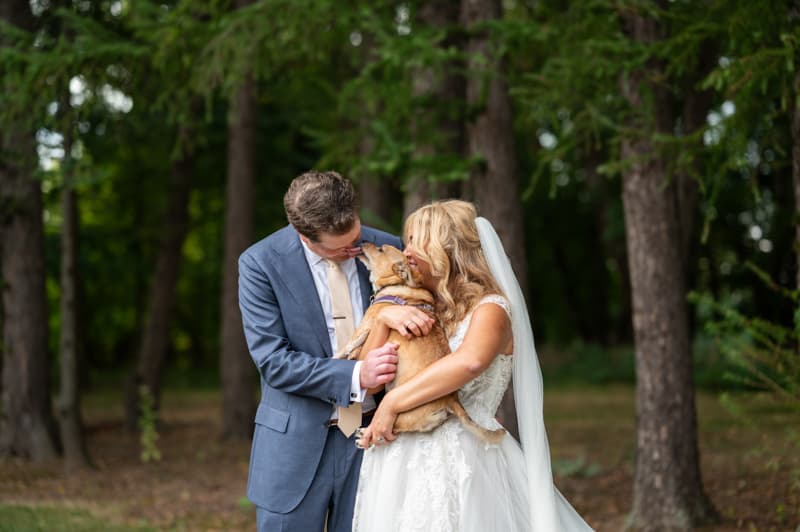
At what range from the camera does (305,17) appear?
26.4 feet

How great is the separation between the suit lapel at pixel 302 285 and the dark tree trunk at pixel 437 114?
383 cm

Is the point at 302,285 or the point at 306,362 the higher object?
the point at 302,285

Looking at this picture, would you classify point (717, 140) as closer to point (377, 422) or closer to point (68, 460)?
point (377, 422)

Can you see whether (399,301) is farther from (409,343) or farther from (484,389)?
(484,389)

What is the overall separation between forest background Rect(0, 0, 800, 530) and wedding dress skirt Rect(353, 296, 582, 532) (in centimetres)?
248

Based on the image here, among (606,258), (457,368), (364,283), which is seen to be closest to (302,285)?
(364,283)

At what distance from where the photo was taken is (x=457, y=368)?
3.50 meters

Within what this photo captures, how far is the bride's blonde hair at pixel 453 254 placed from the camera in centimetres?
369

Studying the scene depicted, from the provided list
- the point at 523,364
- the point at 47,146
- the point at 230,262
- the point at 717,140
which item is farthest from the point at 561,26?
the point at 230,262

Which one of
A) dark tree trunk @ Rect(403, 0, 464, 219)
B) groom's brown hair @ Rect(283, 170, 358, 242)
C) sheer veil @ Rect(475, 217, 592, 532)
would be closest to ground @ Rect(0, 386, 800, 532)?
sheer veil @ Rect(475, 217, 592, 532)

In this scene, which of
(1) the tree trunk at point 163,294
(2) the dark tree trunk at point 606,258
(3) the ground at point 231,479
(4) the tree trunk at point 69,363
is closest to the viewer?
(3) the ground at point 231,479

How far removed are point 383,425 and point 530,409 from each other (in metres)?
0.76

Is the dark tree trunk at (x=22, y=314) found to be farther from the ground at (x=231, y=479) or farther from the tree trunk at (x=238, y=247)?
the tree trunk at (x=238, y=247)

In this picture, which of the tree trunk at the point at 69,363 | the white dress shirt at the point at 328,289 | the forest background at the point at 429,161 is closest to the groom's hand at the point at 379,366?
the white dress shirt at the point at 328,289
